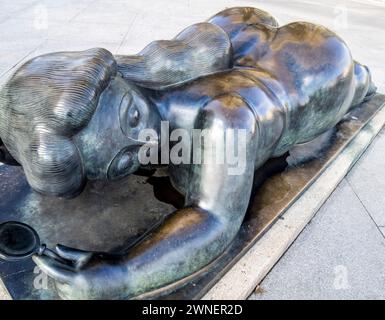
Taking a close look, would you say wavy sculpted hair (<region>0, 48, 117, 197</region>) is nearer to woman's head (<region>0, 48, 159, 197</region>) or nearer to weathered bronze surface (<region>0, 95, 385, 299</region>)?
woman's head (<region>0, 48, 159, 197</region>)

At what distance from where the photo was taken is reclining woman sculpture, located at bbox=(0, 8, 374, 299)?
156 centimetres

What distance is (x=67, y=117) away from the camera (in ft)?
5.04

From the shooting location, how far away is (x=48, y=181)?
5.34 ft

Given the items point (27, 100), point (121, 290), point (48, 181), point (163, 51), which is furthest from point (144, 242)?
point (163, 51)

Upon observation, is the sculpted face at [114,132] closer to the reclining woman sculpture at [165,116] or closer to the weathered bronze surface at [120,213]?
the reclining woman sculpture at [165,116]

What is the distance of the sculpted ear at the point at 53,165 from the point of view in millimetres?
1562

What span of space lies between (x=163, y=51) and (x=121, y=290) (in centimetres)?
115

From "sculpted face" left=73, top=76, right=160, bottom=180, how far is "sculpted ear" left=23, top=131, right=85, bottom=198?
0.18 feet

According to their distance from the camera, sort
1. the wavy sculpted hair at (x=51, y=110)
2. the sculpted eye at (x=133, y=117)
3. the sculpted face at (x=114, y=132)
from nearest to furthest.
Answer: the wavy sculpted hair at (x=51, y=110) → the sculpted face at (x=114, y=132) → the sculpted eye at (x=133, y=117)

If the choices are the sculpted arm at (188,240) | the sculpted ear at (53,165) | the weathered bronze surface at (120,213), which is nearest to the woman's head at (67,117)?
the sculpted ear at (53,165)

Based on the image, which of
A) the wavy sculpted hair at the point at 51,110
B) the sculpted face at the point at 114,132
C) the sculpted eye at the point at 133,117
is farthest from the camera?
the sculpted eye at the point at 133,117

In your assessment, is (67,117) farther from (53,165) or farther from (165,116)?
(165,116)

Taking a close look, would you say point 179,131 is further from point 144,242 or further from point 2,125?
point 2,125

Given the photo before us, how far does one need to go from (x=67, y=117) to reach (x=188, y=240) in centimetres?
70
